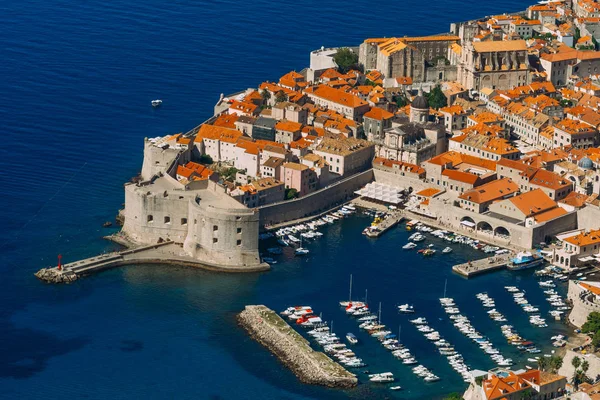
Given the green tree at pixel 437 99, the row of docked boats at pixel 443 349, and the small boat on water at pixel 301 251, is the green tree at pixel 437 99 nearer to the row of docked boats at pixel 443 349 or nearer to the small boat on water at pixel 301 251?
the small boat on water at pixel 301 251

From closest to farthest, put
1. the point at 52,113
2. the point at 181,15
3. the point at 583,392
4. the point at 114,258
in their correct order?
the point at 583,392, the point at 114,258, the point at 52,113, the point at 181,15

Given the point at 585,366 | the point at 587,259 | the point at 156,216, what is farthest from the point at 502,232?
the point at 156,216

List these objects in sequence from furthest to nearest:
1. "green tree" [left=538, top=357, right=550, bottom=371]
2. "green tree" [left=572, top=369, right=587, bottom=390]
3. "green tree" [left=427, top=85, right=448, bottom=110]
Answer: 1. "green tree" [left=427, top=85, right=448, bottom=110]
2. "green tree" [left=538, top=357, right=550, bottom=371]
3. "green tree" [left=572, top=369, right=587, bottom=390]

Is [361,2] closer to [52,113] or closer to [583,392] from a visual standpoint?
[52,113]

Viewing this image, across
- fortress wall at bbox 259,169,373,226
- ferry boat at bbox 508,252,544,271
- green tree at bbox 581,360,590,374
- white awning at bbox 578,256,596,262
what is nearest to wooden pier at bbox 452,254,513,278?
ferry boat at bbox 508,252,544,271

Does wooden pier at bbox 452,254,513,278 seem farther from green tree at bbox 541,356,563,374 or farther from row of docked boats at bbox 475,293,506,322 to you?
green tree at bbox 541,356,563,374

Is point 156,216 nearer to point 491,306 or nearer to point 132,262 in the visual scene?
point 132,262

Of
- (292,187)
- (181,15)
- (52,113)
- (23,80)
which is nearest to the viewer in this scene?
(292,187)

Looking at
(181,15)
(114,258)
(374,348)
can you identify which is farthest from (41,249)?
(181,15)
